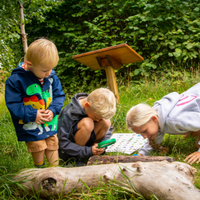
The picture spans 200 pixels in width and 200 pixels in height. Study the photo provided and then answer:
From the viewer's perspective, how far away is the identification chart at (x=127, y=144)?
2.38m

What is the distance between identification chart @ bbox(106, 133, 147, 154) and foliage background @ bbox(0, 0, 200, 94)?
2332 mm

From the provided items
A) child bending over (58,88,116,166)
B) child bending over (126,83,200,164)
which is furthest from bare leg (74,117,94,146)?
child bending over (126,83,200,164)

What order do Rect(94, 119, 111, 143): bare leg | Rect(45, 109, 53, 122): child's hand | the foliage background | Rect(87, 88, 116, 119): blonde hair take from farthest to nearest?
the foliage background
Rect(94, 119, 111, 143): bare leg
Rect(87, 88, 116, 119): blonde hair
Rect(45, 109, 53, 122): child's hand

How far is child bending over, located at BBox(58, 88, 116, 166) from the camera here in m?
2.04

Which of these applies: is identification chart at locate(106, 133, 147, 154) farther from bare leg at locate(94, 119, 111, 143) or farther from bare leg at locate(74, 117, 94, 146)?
bare leg at locate(74, 117, 94, 146)

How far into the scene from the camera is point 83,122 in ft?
6.90

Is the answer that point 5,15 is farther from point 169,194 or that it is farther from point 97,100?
point 169,194

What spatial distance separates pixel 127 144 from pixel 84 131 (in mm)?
708

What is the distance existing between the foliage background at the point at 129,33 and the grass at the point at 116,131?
21.8 inches

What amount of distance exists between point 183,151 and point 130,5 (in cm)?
461

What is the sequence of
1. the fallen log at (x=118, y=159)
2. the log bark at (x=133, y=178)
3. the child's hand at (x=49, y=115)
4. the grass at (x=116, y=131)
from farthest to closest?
the child's hand at (x=49, y=115), the fallen log at (x=118, y=159), the grass at (x=116, y=131), the log bark at (x=133, y=178)

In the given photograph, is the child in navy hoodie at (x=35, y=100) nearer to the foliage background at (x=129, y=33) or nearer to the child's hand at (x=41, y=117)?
the child's hand at (x=41, y=117)

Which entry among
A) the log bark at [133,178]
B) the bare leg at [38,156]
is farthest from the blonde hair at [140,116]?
the bare leg at [38,156]

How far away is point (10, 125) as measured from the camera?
3.18 metres
